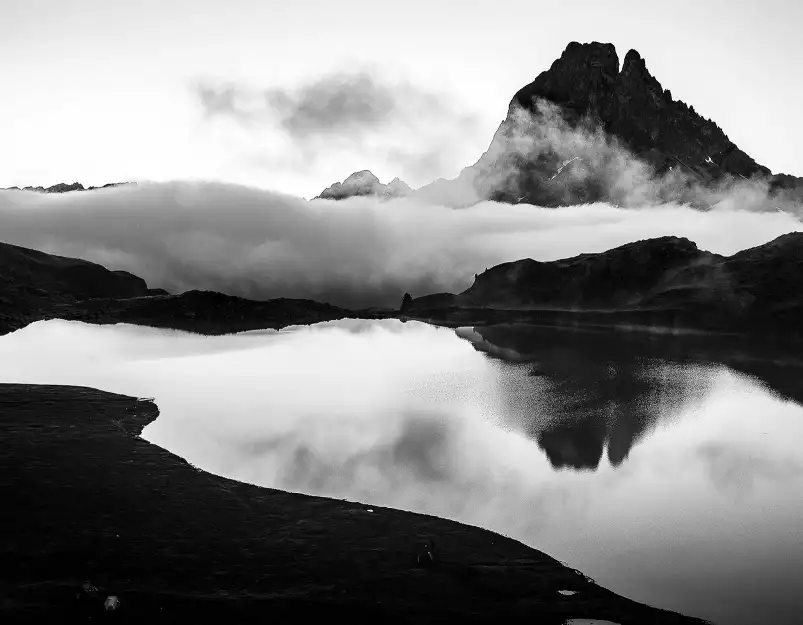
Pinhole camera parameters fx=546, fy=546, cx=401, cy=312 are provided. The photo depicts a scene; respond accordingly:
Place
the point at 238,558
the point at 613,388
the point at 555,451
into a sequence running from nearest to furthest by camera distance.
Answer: the point at 238,558 < the point at 555,451 < the point at 613,388

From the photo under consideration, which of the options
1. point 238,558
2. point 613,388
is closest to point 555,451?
point 238,558

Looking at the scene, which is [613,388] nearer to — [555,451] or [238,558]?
[555,451]

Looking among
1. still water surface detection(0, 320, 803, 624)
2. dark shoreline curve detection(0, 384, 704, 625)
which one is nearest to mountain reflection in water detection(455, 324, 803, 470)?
still water surface detection(0, 320, 803, 624)

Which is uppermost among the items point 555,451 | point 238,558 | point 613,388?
point 613,388

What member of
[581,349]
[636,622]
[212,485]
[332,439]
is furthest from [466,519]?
[581,349]

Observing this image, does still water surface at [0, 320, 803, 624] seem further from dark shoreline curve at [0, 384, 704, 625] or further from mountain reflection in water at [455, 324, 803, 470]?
dark shoreline curve at [0, 384, 704, 625]

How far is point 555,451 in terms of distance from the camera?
2393 inches

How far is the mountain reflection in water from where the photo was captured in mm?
65250

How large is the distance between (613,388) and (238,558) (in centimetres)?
9272

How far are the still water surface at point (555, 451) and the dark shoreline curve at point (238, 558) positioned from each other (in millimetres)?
3909

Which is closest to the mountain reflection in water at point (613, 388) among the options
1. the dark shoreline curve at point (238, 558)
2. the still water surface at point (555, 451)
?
the still water surface at point (555, 451)

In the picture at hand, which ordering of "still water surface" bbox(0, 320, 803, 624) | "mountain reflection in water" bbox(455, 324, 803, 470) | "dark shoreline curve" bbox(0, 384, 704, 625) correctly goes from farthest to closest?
"mountain reflection in water" bbox(455, 324, 803, 470) → "still water surface" bbox(0, 320, 803, 624) → "dark shoreline curve" bbox(0, 384, 704, 625)

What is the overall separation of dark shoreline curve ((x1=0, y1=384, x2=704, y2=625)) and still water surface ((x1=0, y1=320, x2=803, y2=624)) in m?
3.91

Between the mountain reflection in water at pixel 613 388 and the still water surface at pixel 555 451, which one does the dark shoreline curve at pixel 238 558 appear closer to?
the still water surface at pixel 555 451
